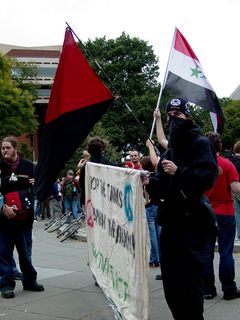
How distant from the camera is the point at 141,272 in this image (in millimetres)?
4203

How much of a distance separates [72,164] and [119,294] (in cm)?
3087

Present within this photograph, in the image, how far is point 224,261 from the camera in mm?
6559

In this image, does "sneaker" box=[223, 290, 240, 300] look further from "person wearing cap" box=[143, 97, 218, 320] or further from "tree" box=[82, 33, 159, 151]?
"tree" box=[82, 33, 159, 151]

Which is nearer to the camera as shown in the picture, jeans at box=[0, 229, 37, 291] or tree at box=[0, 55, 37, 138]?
jeans at box=[0, 229, 37, 291]

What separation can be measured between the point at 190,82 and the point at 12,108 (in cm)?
4228

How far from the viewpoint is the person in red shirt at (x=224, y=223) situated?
6453 millimetres

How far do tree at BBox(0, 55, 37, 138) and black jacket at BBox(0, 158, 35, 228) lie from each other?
41393mm

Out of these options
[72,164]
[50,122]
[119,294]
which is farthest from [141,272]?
[72,164]

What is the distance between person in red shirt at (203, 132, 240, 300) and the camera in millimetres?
6453

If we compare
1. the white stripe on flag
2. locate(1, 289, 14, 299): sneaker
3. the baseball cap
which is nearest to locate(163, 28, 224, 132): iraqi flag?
the white stripe on flag

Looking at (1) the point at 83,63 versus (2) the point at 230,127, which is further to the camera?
(2) the point at 230,127

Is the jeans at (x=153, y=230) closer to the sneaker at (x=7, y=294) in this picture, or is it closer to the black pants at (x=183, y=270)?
the sneaker at (x=7, y=294)

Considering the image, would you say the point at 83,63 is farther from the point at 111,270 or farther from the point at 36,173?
the point at 111,270

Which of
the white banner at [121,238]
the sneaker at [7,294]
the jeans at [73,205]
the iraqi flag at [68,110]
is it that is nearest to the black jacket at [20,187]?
the iraqi flag at [68,110]
